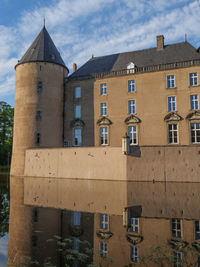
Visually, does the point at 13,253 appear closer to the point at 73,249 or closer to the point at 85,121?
the point at 73,249

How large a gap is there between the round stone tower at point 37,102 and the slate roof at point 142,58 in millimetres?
3348

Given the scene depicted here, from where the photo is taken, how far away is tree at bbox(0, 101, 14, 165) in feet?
150

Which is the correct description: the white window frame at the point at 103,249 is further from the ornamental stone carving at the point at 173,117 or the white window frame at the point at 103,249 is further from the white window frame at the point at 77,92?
the white window frame at the point at 77,92

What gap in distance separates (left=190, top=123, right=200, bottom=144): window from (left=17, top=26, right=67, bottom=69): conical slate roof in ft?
57.4

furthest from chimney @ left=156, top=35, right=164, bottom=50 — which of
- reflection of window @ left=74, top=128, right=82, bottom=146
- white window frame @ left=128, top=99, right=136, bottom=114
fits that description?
reflection of window @ left=74, top=128, right=82, bottom=146

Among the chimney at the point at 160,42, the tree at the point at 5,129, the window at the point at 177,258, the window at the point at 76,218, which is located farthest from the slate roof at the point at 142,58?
the window at the point at 177,258

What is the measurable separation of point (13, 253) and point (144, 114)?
74.6 feet

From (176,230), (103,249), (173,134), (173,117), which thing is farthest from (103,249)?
(173,117)

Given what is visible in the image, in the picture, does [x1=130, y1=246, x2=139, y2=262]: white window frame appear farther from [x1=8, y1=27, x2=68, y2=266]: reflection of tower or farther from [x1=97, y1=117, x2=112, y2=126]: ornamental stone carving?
[x1=8, y1=27, x2=68, y2=266]: reflection of tower

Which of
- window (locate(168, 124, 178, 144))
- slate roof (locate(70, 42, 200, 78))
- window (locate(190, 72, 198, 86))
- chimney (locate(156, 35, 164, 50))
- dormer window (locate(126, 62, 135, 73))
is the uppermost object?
chimney (locate(156, 35, 164, 50))

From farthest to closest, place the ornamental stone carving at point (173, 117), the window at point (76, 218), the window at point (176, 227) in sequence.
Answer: the ornamental stone carving at point (173, 117), the window at point (76, 218), the window at point (176, 227)

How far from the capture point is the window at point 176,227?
7341 mm

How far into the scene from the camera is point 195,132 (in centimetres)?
2509

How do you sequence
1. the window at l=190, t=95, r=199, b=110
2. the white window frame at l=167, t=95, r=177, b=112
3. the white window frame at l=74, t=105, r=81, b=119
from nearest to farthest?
1. the window at l=190, t=95, r=199, b=110
2. the white window frame at l=167, t=95, r=177, b=112
3. the white window frame at l=74, t=105, r=81, b=119
